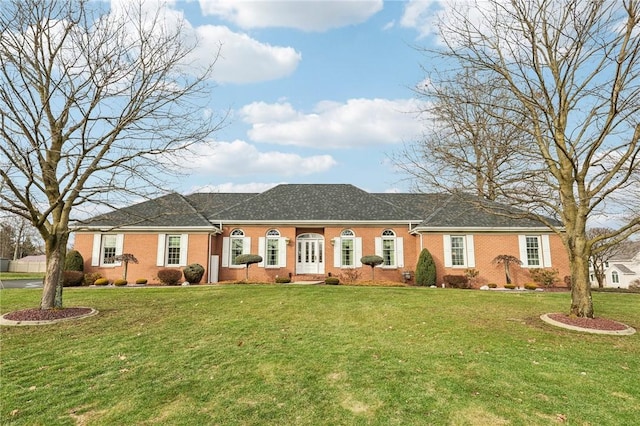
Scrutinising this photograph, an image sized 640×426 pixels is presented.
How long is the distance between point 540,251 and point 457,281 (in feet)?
17.0

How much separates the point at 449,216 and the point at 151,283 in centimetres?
1691

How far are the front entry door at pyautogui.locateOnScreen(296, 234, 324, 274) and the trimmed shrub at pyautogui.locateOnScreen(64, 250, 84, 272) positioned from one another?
11575 millimetres

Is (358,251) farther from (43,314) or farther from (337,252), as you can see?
(43,314)

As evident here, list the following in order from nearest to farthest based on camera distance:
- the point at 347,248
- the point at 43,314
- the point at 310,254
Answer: the point at 43,314 < the point at 347,248 < the point at 310,254

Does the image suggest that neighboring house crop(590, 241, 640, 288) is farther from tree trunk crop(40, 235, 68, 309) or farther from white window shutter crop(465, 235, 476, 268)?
tree trunk crop(40, 235, 68, 309)

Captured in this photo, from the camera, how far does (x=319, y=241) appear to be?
68.4 ft

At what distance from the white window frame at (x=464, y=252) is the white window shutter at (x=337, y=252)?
574cm

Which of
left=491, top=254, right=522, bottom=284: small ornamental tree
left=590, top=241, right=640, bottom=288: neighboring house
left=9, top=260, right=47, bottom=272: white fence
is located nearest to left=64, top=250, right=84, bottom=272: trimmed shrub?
left=491, top=254, right=522, bottom=284: small ornamental tree

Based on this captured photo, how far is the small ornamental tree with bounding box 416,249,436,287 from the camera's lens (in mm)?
18203

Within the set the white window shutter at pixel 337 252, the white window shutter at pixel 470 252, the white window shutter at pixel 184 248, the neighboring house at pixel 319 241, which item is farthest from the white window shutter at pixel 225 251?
the white window shutter at pixel 470 252

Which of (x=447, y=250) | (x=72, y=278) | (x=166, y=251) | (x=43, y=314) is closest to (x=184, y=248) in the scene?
(x=166, y=251)

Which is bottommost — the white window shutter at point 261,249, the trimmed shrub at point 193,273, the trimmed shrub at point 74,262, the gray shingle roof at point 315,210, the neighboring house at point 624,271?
the neighboring house at point 624,271

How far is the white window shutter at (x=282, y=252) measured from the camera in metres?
20.0

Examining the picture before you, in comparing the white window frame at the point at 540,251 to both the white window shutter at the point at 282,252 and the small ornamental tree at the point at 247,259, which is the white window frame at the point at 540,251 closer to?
the white window shutter at the point at 282,252
